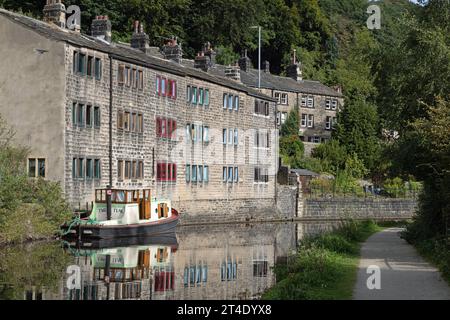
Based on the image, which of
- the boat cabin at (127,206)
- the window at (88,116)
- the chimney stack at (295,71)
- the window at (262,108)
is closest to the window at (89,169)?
the boat cabin at (127,206)

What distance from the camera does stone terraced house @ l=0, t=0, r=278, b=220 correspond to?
42969 mm

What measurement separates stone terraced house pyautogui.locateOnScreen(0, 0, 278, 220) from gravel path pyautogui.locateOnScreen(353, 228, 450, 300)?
17.5m

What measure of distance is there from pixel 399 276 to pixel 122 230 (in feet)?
66.8

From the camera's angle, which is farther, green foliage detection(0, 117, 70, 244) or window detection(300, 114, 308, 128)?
window detection(300, 114, 308, 128)

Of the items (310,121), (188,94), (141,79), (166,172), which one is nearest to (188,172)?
(166,172)

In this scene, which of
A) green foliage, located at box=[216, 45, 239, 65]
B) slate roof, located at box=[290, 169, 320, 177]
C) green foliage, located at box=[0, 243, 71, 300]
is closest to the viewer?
green foliage, located at box=[0, 243, 71, 300]

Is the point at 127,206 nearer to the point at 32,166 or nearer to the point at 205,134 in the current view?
the point at 32,166

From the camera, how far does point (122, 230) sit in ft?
133

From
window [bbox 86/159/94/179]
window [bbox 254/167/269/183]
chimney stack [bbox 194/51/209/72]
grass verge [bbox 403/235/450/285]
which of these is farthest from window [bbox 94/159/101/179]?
window [bbox 254/167/269/183]

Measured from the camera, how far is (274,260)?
108 feet

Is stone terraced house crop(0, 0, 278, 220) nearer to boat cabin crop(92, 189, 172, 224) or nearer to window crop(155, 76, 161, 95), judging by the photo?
window crop(155, 76, 161, 95)

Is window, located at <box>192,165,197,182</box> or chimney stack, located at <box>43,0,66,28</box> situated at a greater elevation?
chimney stack, located at <box>43,0,66,28</box>
